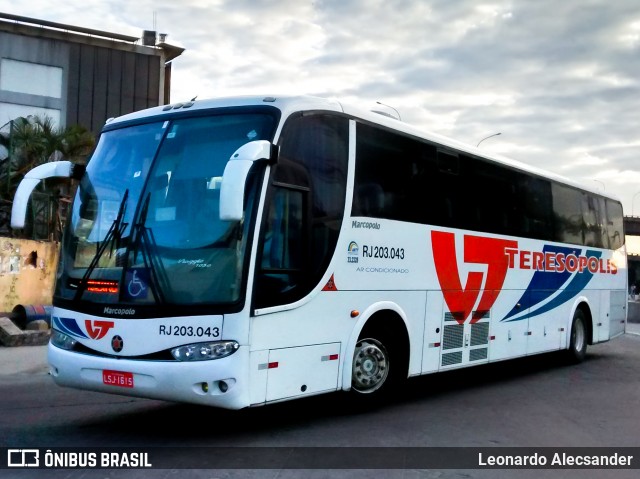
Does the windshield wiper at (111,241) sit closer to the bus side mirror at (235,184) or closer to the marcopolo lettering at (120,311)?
the marcopolo lettering at (120,311)

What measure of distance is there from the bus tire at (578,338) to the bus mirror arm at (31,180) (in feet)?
31.4

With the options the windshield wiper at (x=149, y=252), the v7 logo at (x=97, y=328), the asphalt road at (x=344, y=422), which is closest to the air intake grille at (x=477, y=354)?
the asphalt road at (x=344, y=422)

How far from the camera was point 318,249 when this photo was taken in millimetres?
8109

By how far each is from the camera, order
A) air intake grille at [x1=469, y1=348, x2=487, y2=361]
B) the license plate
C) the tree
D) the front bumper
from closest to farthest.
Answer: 1. the front bumper
2. the license plate
3. air intake grille at [x1=469, y1=348, x2=487, y2=361]
4. the tree

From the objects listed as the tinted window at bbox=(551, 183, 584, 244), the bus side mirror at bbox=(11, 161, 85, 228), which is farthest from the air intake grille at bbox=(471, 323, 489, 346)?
the bus side mirror at bbox=(11, 161, 85, 228)

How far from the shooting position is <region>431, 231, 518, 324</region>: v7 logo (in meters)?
10.4

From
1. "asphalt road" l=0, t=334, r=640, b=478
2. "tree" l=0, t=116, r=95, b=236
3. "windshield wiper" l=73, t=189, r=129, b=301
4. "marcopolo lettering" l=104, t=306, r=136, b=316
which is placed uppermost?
"tree" l=0, t=116, r=95, b=236

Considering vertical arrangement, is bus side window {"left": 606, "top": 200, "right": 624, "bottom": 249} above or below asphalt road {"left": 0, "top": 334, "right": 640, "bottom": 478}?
above

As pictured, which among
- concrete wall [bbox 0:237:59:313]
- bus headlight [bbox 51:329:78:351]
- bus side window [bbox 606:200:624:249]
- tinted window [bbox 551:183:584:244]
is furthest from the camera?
Result: concrete wall [bbox 0:237:59:313]

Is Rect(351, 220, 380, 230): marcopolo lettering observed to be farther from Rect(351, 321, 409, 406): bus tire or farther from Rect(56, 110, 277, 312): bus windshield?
Rect(56, 110, 277, 312): bus windshield

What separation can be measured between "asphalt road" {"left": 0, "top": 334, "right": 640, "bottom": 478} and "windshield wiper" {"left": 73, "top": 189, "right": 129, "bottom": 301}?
1426 millimetres

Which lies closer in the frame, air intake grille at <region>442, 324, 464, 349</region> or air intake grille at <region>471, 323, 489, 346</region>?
air intake grille at <region>442, 324, 464, 349</region>

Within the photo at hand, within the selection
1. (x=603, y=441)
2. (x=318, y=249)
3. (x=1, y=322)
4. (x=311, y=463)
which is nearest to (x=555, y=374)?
(x=603, y=441)

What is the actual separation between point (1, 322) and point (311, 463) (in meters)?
10.7
